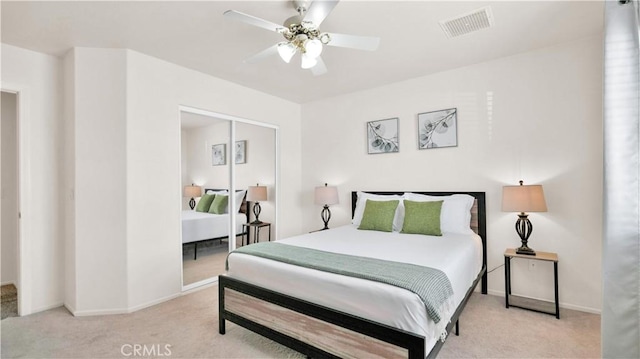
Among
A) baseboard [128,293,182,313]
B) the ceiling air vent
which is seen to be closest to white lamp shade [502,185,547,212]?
the ceiling air vent

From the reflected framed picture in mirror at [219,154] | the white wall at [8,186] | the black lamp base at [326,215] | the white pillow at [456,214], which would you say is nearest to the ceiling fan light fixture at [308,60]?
the reflected framed picture in mirror at [219,154]

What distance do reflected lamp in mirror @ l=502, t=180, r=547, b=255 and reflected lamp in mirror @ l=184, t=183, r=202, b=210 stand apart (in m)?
3.44

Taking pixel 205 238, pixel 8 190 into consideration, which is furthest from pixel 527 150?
pixel 8 190

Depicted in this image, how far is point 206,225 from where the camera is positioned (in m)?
3.80

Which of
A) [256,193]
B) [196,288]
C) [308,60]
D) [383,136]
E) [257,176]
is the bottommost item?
[196,288]

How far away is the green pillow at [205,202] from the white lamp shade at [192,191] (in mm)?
80

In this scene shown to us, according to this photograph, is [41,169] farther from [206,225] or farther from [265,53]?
[265,53]

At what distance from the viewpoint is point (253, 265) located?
7.65ft

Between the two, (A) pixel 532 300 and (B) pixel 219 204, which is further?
(B) pixel 219 204

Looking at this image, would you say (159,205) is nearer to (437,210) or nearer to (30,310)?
(30,310)

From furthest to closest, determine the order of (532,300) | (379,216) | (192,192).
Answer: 1. (192,192)
2. (379,216)
3. (532,300)

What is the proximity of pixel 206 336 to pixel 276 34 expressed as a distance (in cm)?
270

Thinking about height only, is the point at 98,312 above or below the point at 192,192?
below

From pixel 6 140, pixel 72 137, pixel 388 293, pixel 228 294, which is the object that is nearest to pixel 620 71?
pixel 388 293
